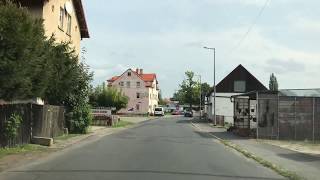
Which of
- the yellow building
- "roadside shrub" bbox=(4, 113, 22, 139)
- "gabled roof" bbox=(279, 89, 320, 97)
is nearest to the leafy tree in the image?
"roadside shrub" bbox=(4, 113, 22, 139)

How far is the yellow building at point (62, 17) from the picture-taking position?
114ft

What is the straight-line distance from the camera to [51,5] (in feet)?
119

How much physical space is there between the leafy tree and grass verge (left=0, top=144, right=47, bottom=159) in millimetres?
1949

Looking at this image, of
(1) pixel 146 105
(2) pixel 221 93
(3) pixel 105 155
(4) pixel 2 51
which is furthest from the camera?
(1) pixel 146 105

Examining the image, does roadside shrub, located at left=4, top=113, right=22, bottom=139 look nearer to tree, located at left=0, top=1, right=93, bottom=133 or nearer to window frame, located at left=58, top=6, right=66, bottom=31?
tree, located at left=0, top=1, right=93, bottom=133

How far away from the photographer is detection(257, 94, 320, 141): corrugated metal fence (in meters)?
37.0

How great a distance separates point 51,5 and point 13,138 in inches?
608

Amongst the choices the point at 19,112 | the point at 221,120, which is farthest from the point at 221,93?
the point at 19,112

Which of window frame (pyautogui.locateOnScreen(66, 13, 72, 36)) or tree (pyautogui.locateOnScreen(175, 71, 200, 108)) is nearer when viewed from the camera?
window frame (pyautogui.locateOnScreen(66, 13, 72, 36))

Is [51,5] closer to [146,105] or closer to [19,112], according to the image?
[19,112]

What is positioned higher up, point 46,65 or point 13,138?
point 46,65

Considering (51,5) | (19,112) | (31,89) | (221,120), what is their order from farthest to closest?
(221,120) < (51,5) < (19,112) < (31,89)

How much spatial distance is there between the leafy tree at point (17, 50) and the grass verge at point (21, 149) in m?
1.95

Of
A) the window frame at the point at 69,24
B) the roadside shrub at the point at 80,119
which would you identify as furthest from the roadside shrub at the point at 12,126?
the window frame at the point at 69,24
